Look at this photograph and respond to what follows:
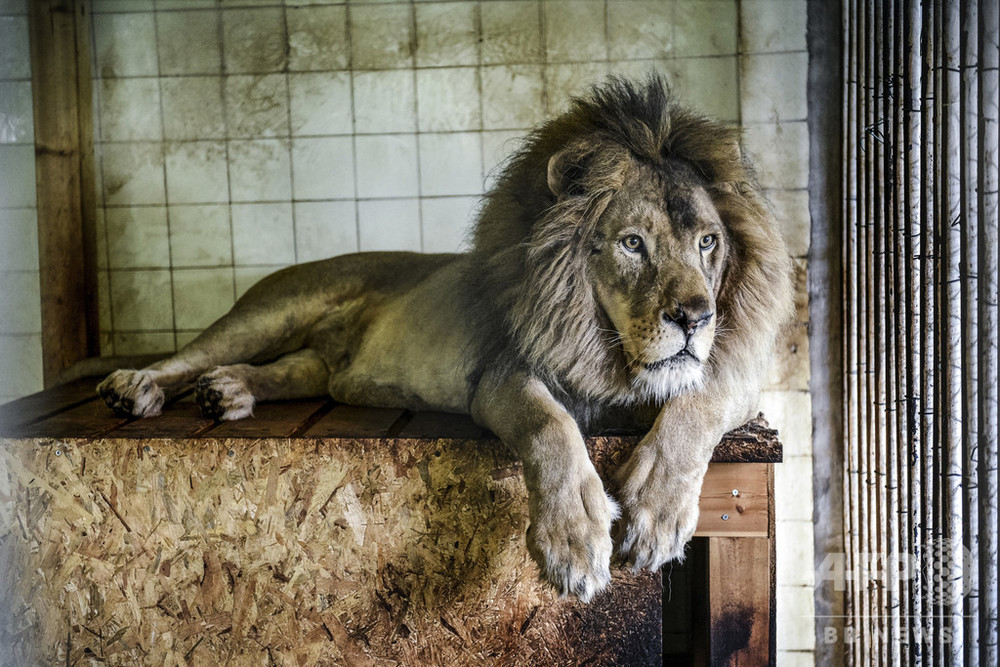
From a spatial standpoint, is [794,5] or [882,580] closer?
[882,580]

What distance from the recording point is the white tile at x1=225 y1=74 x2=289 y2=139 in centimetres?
300

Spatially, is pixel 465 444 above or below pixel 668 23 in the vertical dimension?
below

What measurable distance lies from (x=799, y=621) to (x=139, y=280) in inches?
110

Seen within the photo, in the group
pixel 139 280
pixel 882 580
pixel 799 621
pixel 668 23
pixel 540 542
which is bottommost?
pixel 799 621

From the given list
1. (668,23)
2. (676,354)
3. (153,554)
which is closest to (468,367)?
(676,354)

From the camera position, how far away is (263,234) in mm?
3084

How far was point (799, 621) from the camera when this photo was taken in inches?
120

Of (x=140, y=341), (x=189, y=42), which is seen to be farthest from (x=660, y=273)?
(x=140, y=341)

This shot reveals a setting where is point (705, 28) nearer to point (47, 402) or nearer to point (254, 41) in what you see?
point (254, 41)

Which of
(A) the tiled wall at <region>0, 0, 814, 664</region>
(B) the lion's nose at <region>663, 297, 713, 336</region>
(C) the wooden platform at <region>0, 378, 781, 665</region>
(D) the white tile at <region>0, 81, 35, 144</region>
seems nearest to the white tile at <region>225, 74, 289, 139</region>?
(A) the tiled wall at <region>0, 0, 814, 664</region>

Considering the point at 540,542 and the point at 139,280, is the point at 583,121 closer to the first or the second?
the point at 540,542

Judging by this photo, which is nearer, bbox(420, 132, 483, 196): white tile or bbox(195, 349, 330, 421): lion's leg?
bbox(195, 349, 330, 421): lion's leg

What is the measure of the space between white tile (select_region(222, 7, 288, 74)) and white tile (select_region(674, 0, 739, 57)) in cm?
142

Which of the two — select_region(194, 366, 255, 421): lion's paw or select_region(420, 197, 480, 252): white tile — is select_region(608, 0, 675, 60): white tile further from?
select_region(194, 366, 255, 421): lion's paw
